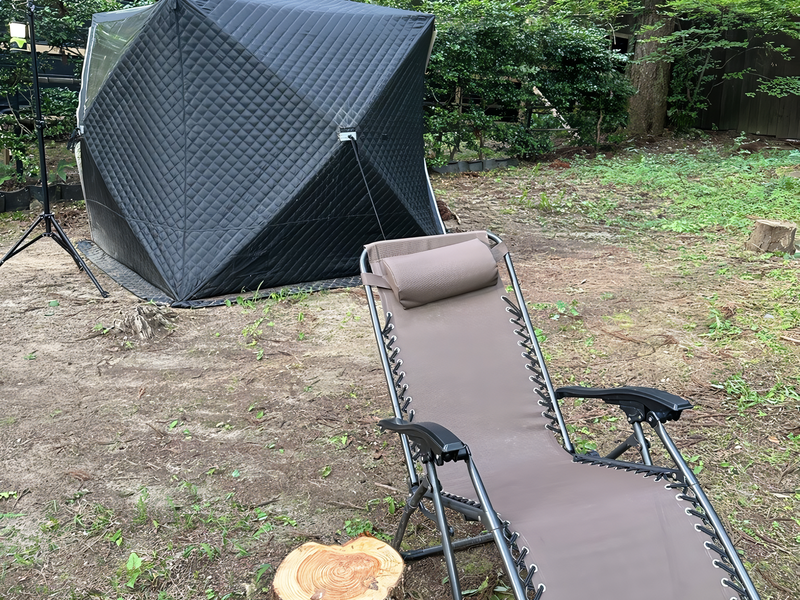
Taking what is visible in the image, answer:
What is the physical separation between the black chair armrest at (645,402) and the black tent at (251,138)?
3.19 meters

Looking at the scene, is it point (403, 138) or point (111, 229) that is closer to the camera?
point (403, 138)

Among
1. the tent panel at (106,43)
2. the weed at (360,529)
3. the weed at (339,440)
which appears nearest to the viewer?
the weed at (360,529)

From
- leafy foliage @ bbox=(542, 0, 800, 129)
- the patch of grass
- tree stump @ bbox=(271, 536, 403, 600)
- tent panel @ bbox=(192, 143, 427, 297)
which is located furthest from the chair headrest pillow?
leafy foliage @ bbox=(542, 0, 800, 129)

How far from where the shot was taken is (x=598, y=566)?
1653mm

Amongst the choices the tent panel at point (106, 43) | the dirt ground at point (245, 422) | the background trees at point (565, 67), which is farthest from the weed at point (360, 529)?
the background trees at point (565, 67)

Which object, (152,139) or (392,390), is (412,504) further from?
(152,139)

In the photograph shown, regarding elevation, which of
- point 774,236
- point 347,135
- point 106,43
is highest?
point 106,43

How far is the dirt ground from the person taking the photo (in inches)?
91.3

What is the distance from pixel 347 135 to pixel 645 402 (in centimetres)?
339

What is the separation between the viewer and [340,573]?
1700 millimetres

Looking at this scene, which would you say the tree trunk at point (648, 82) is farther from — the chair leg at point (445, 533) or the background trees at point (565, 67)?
the chair leg at point (445, 533)

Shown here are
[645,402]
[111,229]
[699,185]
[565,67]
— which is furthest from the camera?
[565,67]

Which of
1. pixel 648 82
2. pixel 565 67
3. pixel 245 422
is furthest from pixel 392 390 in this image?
pixel 648 82

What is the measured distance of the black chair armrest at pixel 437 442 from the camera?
68.1 inches
